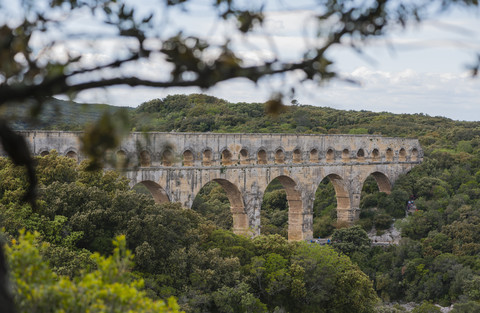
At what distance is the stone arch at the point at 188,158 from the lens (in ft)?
65.9

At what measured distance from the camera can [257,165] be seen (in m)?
22.1

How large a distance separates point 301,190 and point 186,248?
422 inches

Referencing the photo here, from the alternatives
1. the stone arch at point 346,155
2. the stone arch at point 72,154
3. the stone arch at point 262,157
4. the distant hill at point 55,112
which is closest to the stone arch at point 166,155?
the stone arch at point 72,154

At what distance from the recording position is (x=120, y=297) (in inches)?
194

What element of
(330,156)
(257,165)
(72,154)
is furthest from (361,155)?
(72,154)

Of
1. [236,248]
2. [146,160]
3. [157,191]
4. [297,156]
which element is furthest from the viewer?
[297,156]

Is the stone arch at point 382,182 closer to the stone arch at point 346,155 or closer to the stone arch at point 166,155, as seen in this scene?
the stone arch at point 346,155

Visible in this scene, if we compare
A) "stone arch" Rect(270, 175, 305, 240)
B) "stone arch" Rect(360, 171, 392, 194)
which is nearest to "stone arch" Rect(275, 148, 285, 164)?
"stone arch" Rect(270, 175, 305, 240)

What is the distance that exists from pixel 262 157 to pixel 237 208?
7.09 feet

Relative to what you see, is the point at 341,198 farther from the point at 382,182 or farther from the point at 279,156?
the point at 279,156

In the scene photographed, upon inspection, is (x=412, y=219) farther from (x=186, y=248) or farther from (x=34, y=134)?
(x=34, y=134)

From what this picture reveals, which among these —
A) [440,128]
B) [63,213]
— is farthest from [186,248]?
[440,128]

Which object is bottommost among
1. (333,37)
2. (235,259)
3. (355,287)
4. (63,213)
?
(355,287)

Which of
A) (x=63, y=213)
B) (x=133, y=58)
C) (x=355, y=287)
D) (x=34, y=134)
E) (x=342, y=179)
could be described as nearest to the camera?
(x=133, y=58)
